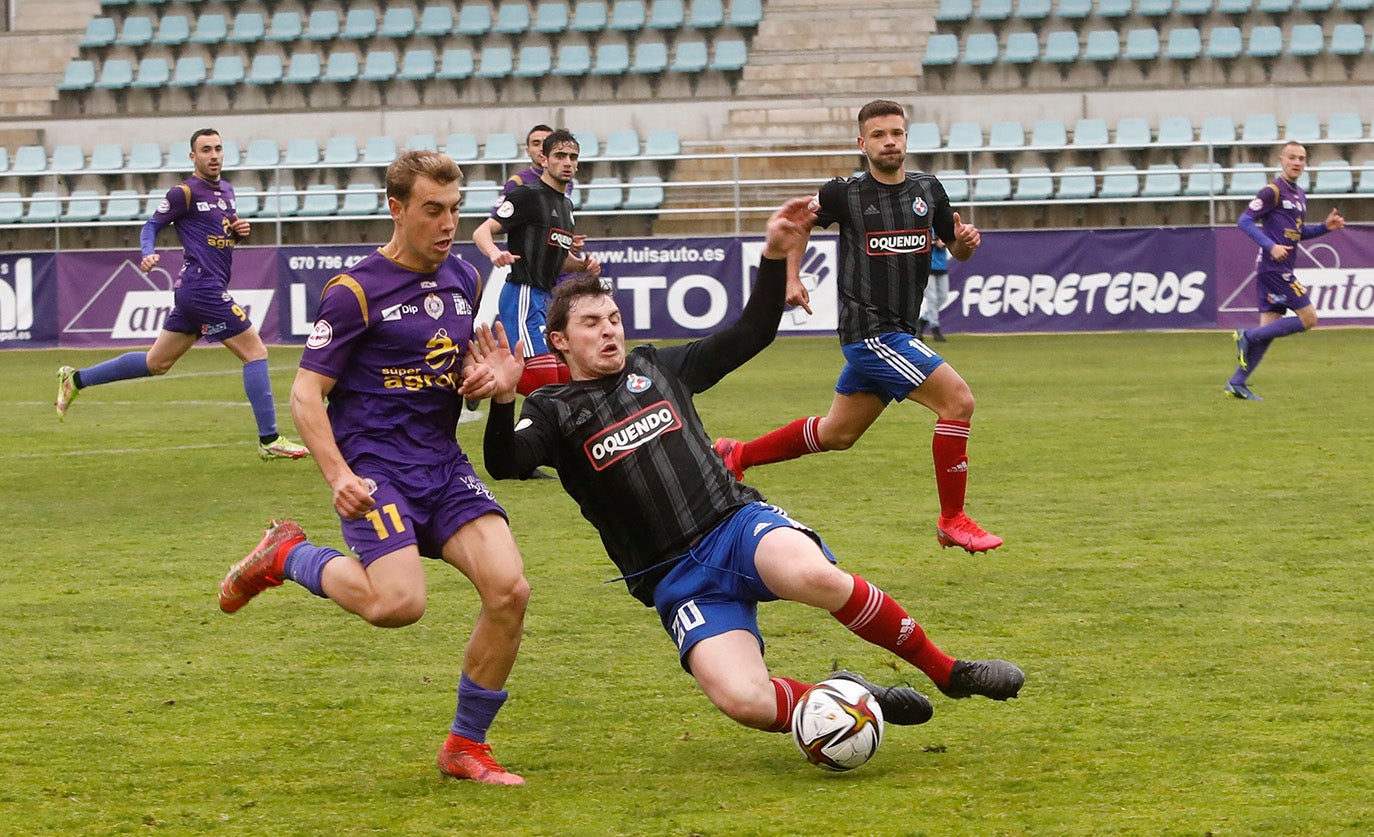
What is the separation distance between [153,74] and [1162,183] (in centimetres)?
1752

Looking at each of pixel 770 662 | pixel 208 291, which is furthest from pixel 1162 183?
pixel 770 662

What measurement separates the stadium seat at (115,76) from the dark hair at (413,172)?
88.5ft

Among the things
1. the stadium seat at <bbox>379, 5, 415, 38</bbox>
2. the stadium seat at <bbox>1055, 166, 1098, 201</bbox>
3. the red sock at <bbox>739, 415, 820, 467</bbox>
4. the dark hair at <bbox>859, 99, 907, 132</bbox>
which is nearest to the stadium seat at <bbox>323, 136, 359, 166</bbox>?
the stadium seat at <bbox>379, 5, 415, 38</bbox>

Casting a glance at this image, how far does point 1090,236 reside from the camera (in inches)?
861

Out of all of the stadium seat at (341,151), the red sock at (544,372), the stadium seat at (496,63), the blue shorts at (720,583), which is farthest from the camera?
the stadium seat at (496,63)

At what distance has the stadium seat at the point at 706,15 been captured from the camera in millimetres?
29062

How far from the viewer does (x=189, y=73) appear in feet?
97.9

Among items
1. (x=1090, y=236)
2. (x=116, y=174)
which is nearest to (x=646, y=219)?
(x=1090, y=236)

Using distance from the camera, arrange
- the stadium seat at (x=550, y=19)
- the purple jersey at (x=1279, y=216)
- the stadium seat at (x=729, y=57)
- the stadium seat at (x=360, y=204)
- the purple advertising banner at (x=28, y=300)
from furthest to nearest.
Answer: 1. the stadium seat at (x=550, y=19)
2. the stadium seat at (x=729, y=57)
3. the stadium seat at (x=360, y=204)
4. the purple advertising banner at (x=28, y=300)
5. the purple jersey at (x=1279, y=216)

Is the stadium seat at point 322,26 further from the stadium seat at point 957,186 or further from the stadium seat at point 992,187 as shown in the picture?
the stadium seat at point 992,187

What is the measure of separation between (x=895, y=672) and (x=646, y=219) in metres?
20.3

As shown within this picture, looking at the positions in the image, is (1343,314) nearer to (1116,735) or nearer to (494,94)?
(494,94)

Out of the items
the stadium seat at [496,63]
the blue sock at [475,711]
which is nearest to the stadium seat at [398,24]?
the stadium seat at [496,63]

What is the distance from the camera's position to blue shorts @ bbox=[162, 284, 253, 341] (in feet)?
37.8
